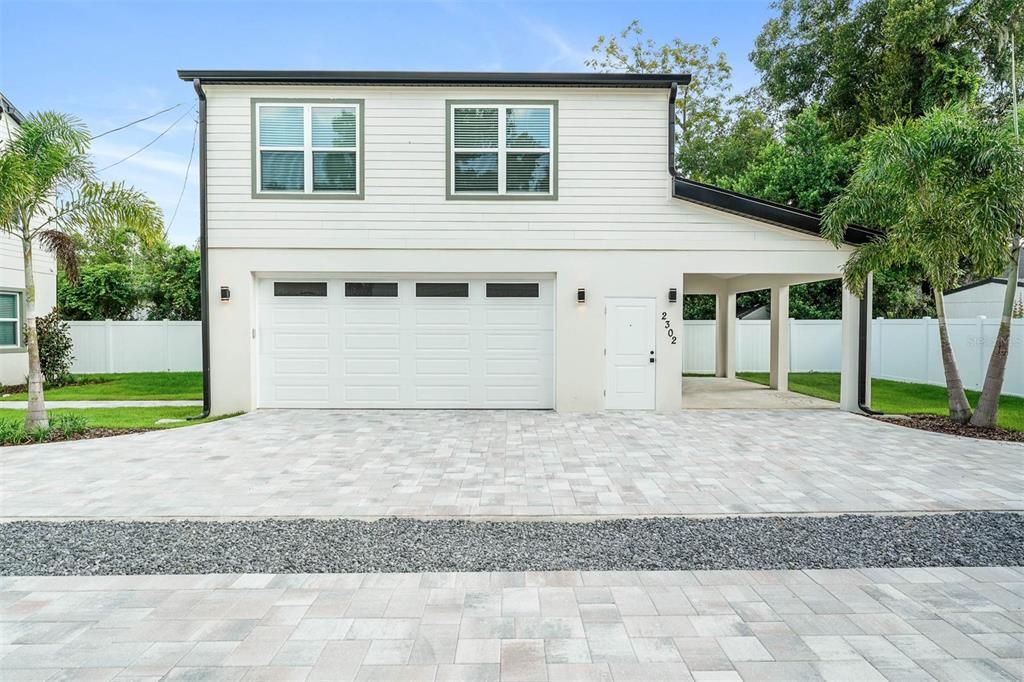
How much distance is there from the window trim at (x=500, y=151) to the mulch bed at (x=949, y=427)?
647 centimetres

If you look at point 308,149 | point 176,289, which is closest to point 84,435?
point 308,149

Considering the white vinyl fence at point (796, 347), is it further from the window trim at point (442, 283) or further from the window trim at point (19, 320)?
the window trim at point (442, 283)

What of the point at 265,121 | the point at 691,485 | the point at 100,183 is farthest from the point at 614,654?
the point at 265,121

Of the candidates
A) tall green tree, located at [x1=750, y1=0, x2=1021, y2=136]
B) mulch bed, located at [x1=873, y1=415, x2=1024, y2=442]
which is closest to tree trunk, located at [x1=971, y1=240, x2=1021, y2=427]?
mulch bed, located at [x1=873, y1=415, x2=1024, y2=442]

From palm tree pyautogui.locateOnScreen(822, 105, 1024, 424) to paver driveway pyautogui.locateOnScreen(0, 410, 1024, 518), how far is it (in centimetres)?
237

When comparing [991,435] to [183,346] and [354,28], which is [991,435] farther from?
[183,346]

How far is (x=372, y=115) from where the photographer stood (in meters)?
9.75

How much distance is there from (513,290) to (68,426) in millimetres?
6712

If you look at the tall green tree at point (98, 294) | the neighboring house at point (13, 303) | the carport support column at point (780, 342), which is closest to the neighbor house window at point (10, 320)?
the neighboring house at point (13, 303)

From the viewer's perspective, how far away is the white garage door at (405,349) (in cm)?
1019

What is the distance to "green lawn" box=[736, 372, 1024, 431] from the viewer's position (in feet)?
32.1

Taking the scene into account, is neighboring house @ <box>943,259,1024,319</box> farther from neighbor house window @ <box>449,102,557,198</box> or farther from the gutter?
neighbor house window @ <box>449,102,557,198</box>

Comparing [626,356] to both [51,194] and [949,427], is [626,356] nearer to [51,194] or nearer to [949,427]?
[949,427]

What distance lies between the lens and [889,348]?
14.8m
